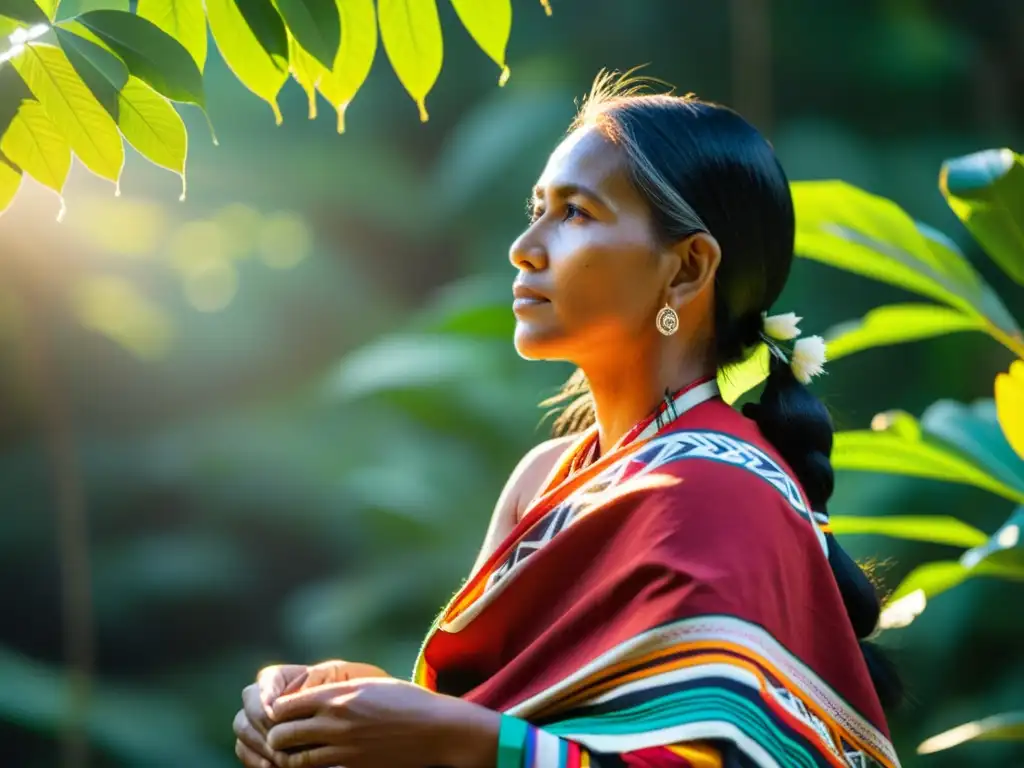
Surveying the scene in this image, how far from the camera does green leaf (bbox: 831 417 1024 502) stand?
1698mm

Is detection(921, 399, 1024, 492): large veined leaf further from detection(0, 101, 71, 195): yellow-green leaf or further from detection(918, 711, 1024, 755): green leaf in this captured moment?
detection(0, 101, 71, 195): yellow-green leaf

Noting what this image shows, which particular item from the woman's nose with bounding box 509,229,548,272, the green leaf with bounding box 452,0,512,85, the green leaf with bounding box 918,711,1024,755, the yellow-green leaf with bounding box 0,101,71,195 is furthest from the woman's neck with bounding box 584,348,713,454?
the green leaf with bounding box 918,711,1024,755

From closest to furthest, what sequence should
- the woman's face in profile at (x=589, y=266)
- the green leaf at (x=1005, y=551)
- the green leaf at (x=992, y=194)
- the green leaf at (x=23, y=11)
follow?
the green leaf at (x=23, y=11) → the woman's face in profile at (x=589, y=266) → the green leaf at (x=992, y=194) → the green leaf at (x=1005, y=551)

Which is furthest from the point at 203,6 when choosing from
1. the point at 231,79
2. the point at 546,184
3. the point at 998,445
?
the point at 231,79

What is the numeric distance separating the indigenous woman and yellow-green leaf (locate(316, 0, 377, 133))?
0.80ft

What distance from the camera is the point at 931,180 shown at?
4.35 m

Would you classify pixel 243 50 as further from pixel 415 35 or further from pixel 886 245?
pixel 886 245

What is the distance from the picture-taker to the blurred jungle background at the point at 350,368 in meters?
4.25

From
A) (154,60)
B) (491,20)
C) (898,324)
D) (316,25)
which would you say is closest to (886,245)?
(898,324)

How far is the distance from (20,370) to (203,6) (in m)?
3.79

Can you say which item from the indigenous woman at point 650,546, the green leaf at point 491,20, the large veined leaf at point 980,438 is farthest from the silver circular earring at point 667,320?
the large veined leaf at point 980,438

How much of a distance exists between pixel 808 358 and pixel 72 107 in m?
0.75

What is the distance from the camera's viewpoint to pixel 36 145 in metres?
1.07

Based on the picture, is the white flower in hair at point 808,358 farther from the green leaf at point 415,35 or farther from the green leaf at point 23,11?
the green leaf at point 23,11
